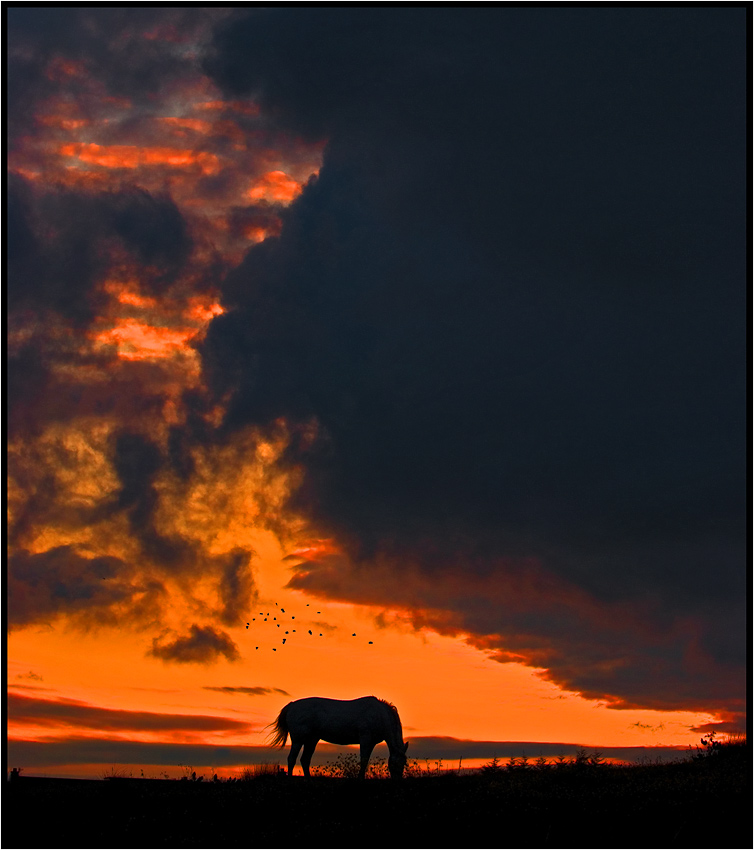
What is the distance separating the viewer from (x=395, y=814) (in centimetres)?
2341

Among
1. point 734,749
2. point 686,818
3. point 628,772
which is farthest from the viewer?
point 734,749

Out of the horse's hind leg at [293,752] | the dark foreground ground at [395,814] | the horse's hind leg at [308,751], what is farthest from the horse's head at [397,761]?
the dark foreground ground at [395,814]

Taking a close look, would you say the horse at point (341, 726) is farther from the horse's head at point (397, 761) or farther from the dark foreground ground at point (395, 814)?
the dark foreground ground at point (395, 814)

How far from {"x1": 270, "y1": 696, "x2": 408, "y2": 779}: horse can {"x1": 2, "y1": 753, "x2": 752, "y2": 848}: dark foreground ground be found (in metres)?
4.08

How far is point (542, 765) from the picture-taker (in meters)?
29.9

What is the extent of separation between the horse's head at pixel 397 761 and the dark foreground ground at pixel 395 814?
3.54 m

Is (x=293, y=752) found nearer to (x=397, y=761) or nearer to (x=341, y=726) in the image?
(x=341, y=726)

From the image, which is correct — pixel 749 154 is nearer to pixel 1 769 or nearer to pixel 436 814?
pixel 436 814

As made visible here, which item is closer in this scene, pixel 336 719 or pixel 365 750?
pixel 365 750

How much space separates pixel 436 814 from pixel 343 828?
94.7 inches

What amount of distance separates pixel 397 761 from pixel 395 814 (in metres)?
7.51

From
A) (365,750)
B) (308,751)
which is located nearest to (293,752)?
(308,751)

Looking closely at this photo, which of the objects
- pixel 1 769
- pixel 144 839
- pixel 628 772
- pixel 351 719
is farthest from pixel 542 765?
pixel 1 769

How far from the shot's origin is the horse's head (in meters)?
30.6
